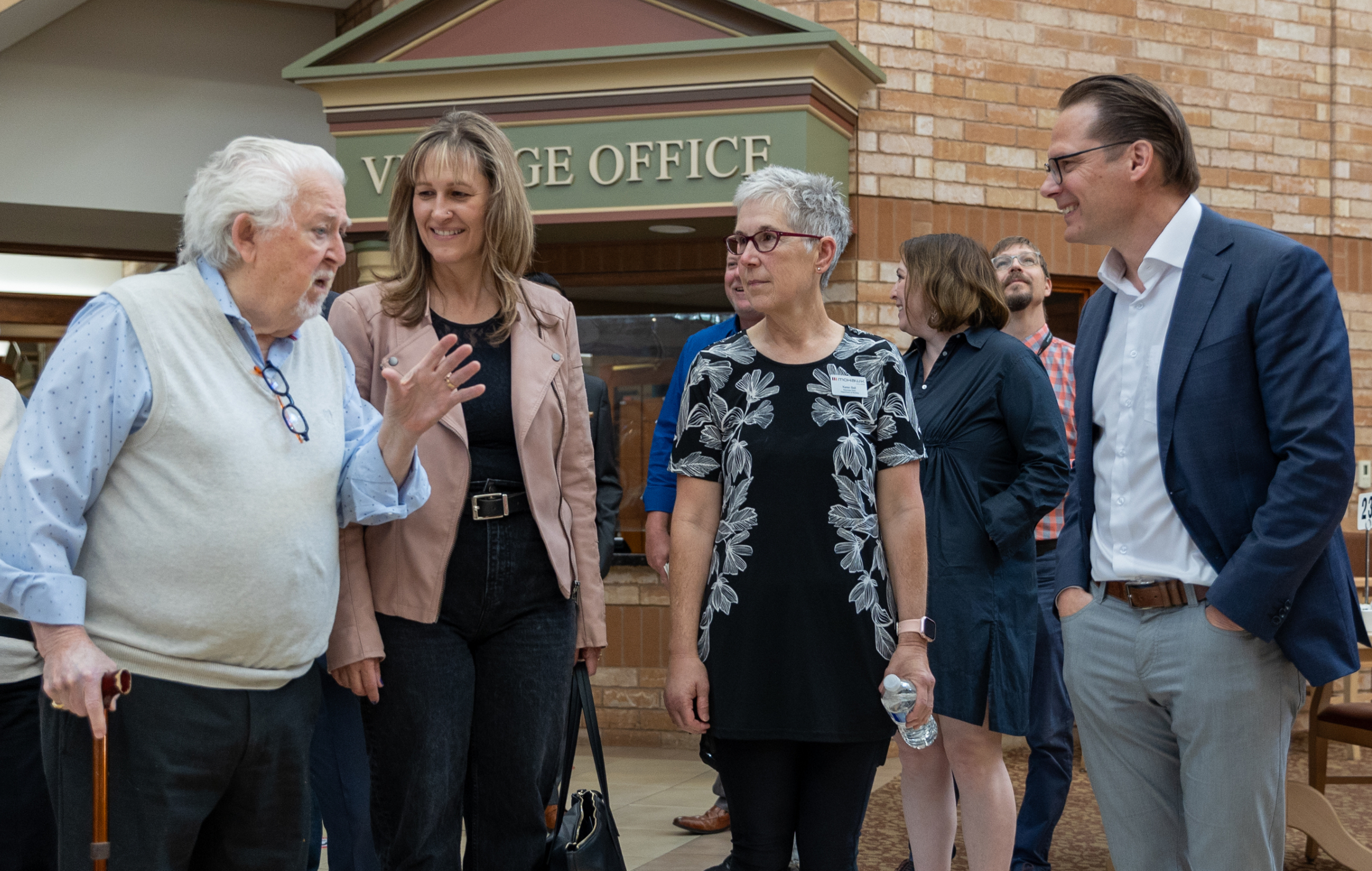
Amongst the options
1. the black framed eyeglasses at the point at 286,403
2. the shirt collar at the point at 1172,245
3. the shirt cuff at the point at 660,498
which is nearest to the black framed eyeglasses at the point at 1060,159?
the shirt collar at the point at 1172,245

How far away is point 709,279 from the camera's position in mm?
7414

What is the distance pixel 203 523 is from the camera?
7.40 ft

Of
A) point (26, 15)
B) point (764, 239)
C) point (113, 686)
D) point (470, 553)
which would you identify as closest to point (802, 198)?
point (764, 239)

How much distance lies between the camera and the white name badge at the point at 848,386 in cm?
277

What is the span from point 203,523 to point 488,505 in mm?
656

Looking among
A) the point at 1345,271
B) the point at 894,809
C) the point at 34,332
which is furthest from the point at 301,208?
the point at 34,332

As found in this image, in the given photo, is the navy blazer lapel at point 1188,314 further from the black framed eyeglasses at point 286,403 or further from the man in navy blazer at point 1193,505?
the black framed eyeglasses at point 286,403

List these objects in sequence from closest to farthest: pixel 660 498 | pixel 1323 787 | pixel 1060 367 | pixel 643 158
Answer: pixel 660 498
pixel 1323 787
pixel 1060 367
pixel 643 158

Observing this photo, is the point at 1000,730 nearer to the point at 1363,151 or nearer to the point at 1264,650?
the point at 1264,650

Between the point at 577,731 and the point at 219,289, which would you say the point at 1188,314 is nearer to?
the point at 577,731

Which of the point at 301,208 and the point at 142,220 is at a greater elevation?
the point at 142,220

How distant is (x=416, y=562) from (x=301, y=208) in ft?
2.53

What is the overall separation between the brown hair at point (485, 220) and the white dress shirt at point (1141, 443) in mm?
1328

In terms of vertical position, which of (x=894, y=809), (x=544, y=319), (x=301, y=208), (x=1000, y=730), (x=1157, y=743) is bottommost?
(x=894, y=809)
